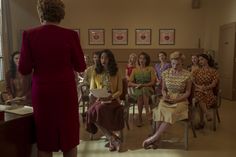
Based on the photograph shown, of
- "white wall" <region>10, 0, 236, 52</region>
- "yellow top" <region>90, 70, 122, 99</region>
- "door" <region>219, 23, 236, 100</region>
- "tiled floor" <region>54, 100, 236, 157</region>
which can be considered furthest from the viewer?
"white wall" <region>10, 0, 236, 52</region>

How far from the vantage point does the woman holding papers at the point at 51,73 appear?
1797 mm

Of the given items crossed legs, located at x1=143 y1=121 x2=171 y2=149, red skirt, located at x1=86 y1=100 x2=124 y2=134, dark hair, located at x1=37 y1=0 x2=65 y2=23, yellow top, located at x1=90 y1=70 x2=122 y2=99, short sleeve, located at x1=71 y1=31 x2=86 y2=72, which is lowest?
crossed legs, located at x1=143 y1=121 x2=171 y2=149

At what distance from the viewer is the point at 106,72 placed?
12.6ft

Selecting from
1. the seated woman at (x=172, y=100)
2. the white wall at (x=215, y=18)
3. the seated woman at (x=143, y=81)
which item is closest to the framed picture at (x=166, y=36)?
the white wall at (x=215, y=18)

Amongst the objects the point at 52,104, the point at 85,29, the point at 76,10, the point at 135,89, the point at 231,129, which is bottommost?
the point at 231,129

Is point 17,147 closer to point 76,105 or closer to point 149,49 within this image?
point 76,105

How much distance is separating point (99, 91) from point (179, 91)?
1.06 meters

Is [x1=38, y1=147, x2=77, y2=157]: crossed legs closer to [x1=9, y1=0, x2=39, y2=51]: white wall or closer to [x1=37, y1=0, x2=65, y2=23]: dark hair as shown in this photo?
[x1=37, y1=0, x2=65, y2=23]: dark hair

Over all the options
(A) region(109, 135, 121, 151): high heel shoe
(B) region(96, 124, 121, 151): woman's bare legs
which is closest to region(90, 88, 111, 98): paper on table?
(B) region(96, 124, 121, 151): woman's bare legs

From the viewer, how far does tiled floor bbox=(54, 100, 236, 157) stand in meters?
3.47

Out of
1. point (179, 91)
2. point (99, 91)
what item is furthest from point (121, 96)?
point (179, 91)

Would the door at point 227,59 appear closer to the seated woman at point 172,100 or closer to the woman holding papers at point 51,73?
the seated woman at point 172,100

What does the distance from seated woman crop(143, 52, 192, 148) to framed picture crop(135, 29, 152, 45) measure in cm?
457

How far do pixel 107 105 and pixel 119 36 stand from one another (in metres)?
4.95
